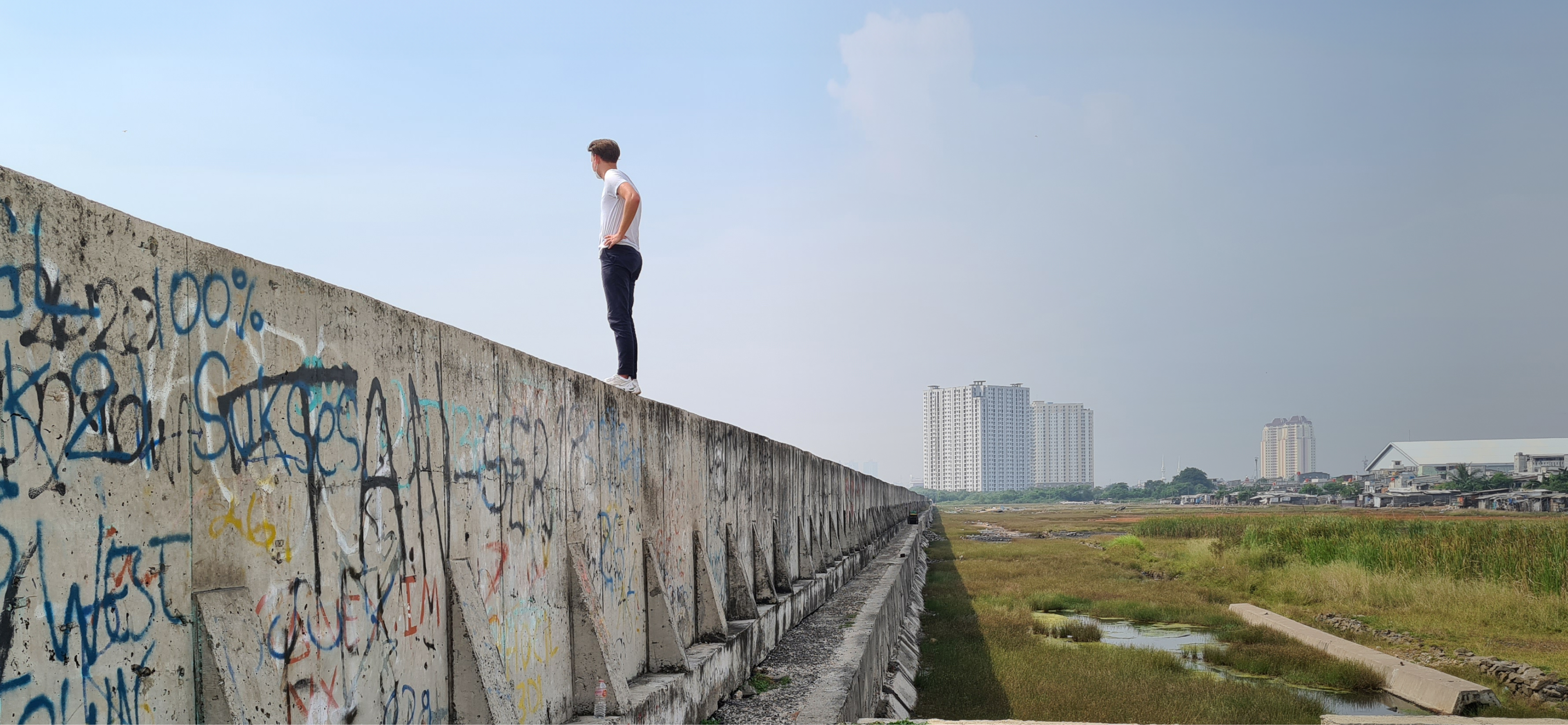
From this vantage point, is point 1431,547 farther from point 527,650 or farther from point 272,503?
point 272,503

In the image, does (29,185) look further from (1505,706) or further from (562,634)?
(1505,706)

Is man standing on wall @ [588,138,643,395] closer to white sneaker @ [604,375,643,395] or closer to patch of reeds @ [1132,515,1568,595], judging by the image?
white sneaker @ [604,375,643,395]

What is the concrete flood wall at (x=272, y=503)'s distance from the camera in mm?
2248

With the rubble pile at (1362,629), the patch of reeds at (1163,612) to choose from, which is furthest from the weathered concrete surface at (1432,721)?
the patch of reeds at (1163,612)

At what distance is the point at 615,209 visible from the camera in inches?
263

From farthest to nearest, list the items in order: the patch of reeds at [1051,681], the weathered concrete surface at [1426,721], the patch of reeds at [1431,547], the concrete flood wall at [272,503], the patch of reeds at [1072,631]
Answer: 1. the patch of reeds at [1431,547]
2. the patch of reeds at [1072,631]
3. the patch of reeds at [1051,681]
4. the weathered concrete surface at [1426,721]
5. the concrete flood wall at [272,503]

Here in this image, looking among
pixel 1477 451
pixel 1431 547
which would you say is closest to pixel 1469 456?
pixel 1477 451

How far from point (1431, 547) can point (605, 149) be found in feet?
75.1

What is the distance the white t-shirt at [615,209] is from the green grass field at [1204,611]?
6818 mm

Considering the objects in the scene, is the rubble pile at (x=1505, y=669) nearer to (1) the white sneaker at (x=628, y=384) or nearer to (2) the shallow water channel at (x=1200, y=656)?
(2) the shallow water channel at (x=1200, y=656)

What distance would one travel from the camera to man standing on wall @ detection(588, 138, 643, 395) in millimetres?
6613

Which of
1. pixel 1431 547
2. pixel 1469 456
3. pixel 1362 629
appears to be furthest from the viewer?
pixel 1469 456

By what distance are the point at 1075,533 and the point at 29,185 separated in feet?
185

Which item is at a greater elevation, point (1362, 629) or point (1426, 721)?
point (1426, 721)
